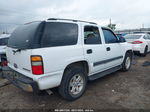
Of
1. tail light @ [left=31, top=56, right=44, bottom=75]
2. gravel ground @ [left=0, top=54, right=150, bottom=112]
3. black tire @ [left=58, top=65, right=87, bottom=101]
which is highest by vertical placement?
tail light @ [left=31, top=56, right=44, bottom=75]

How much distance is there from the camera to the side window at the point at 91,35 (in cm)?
294

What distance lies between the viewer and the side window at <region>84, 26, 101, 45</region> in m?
2.94

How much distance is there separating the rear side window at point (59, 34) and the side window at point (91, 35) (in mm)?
414

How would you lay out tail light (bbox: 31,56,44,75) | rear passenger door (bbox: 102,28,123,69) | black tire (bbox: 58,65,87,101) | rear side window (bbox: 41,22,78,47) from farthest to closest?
1. rear passenger door (bbox: 102,28,123,69)
2. black tire (bbox: 58,65,87,101)
3. rear side window (bbox: 41,22,78,47)
4. tail light (bbox: 31,56,44,75)

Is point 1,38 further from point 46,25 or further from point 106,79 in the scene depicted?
point 106,79

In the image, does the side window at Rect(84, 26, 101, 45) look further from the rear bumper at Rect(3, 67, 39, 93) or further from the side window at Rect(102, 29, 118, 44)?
the rear bumper at Rect(3, 67, 39, 93)

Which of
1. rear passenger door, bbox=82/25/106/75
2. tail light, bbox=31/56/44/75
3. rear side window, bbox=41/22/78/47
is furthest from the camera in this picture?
rear passenger door, bbox=82/25/106/75

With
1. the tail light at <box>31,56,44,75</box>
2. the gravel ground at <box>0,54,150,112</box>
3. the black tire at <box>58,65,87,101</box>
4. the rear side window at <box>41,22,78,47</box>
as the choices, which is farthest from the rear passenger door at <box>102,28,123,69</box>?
the tail light at <box>31,56,44,75</box>

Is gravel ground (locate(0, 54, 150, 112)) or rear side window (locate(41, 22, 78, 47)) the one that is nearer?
rear side window (locate(41, 22, 78, 47))

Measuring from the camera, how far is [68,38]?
250 cm

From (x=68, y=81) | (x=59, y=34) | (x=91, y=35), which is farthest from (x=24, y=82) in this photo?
(x=91, y=35)

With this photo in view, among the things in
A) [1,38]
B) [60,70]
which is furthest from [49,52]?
[1,38]

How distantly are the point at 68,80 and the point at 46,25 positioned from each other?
4.23 ft

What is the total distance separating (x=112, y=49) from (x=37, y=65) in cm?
258
